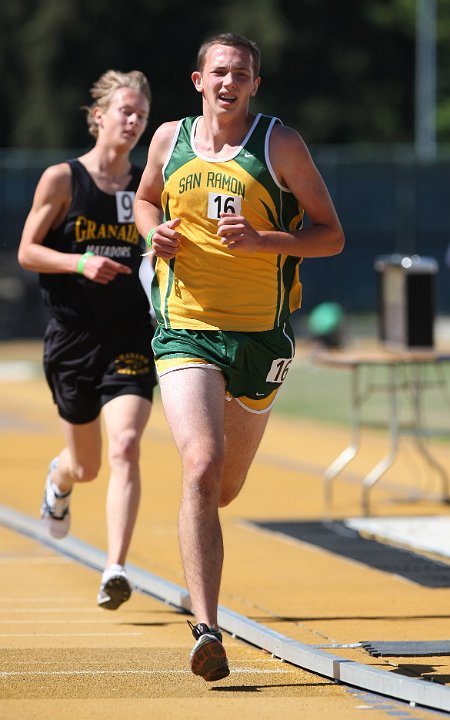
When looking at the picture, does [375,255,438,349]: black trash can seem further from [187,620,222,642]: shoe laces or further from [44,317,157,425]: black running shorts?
[187,620,222,642]: shoe laces

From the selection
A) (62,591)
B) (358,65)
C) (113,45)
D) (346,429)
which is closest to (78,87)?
(113,45)

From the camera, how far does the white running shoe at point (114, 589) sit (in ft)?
24.5

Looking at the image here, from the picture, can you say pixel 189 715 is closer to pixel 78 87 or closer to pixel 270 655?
pixel 270 655

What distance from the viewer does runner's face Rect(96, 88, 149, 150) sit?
786 centimetres

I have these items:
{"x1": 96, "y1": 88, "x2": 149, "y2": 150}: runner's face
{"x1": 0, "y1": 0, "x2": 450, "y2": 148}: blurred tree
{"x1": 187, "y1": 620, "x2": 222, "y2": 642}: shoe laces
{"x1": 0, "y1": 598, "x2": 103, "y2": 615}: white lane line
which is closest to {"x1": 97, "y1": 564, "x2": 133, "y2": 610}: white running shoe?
{"x1": 0, "y1": 598, "x2": 103, "y2": 615}: white lane line

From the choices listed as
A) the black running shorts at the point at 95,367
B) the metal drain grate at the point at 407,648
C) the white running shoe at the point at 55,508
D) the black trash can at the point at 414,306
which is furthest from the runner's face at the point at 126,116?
the black trash can at the point at 414,306

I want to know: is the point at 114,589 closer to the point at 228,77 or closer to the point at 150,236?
the point at 150,236

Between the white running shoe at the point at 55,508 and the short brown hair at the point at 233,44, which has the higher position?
the short brown hair at the point at 233,44

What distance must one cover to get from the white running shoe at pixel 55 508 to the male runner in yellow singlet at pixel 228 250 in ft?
7.32

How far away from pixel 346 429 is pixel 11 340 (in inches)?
834

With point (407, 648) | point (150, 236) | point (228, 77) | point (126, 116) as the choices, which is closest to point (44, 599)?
point (407, 648)

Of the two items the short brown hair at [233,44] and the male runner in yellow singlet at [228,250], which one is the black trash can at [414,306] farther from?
the short brown hair at [233,44]

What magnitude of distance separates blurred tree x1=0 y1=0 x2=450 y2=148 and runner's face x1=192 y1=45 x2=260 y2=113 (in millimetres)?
47945

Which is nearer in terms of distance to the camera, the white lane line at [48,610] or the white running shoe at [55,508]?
the white lane line at [48,610]
